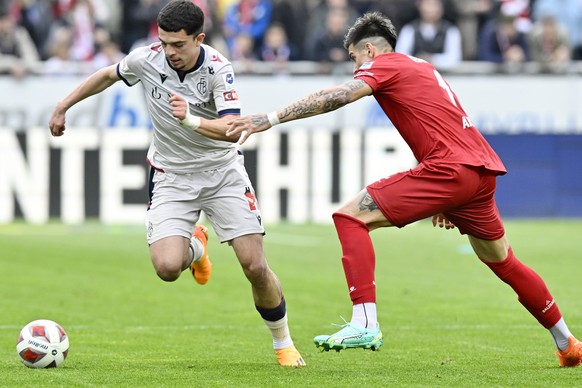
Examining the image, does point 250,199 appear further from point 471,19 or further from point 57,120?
point 471,19

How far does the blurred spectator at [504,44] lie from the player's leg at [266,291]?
50.0ft

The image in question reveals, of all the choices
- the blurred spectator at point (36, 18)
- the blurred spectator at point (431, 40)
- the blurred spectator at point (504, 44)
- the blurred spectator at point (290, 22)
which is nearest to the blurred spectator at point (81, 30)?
the blurred spectator at point (36, 18)

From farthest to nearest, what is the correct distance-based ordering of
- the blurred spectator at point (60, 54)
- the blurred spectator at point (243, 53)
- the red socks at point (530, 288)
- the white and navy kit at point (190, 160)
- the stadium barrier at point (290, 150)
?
the blurred spectator at point (243, 53), the blurred spectator at point (60, 54), the stadium barrier at point (290, 150), the white and navy kit at point (190, 160), the red socks at point (530, 288)

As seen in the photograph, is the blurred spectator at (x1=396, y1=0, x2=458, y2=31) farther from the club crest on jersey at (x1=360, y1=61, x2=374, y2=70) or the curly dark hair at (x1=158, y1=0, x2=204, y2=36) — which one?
the club crest on jersey at (x1=360, y1=61, x2=374, y2=70)

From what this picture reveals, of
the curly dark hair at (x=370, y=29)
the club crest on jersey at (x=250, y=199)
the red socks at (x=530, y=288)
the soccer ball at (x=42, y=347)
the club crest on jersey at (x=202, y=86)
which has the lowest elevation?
the soccer ball at (x=42, y=347)

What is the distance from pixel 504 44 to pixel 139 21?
6815 millimetres

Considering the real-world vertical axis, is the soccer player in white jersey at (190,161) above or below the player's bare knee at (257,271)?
above

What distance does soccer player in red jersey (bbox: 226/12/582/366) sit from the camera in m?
8.06

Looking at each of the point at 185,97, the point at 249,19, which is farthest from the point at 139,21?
the point at 185,97

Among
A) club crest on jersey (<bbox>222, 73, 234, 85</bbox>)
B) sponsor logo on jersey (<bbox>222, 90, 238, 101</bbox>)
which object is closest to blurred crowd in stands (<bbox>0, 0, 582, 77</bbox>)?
club crest on jersey (<bbox>222, 73, 234, 85</bbox>)

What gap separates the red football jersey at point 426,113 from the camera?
828 cm

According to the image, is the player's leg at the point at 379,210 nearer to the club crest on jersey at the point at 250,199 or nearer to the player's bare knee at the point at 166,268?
the club crest on jersey at the point at 250,199

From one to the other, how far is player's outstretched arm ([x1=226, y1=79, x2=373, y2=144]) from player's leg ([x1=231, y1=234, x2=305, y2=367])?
106 cm

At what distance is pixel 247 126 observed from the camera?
8.05m
